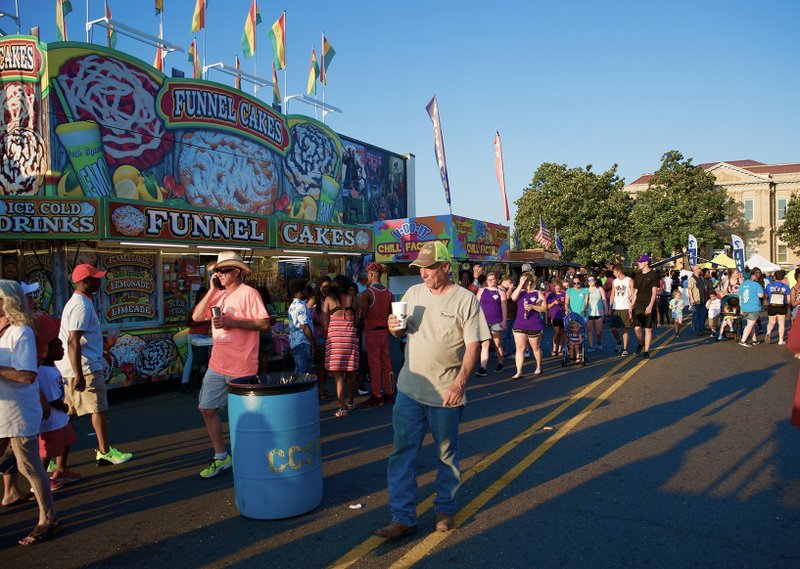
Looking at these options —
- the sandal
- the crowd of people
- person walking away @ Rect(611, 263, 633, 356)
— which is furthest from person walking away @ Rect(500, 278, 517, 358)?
the sandal

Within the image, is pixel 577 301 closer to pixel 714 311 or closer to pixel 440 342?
pixel 714 311

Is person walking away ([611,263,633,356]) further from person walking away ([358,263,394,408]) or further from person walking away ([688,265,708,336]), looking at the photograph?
person walking away ([358,263,394,408])

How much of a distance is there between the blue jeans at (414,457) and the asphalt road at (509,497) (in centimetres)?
20

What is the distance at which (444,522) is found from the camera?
406 centimetres

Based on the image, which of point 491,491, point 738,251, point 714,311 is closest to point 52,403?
point 491,491

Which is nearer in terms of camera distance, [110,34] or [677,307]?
[110,34]

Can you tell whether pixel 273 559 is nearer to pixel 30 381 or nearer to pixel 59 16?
pixel 30 381

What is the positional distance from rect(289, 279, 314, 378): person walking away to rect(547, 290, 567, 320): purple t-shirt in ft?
19.0

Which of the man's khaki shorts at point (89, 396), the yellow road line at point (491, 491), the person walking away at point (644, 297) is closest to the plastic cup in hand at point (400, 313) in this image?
the yellow road line at point (491, 491)

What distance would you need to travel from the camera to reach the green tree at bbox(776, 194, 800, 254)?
5356 cm

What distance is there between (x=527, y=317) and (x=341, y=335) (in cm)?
398

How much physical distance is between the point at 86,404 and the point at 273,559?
291 cm

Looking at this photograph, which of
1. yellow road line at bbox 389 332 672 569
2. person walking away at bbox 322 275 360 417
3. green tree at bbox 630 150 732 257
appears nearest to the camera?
yellow road line at bbox 389 332 672 569

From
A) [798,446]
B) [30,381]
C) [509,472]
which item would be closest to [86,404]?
[30,381]
